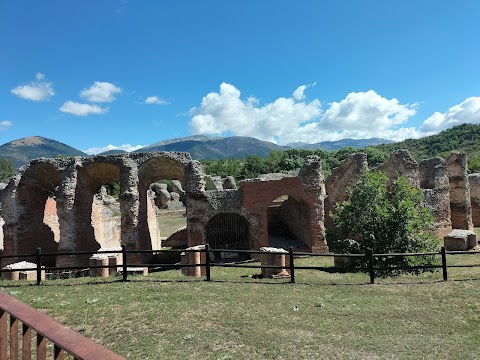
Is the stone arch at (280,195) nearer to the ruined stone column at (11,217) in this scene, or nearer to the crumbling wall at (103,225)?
the crumbling wall at (103,225)

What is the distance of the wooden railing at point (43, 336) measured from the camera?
2.09 meters

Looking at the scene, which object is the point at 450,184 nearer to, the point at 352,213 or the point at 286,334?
→ the point at 352,213

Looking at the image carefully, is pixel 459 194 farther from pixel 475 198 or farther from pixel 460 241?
pixel 460 241

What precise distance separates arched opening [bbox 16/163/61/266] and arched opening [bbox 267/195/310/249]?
1513 centimetres

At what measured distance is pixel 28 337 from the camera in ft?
8.84

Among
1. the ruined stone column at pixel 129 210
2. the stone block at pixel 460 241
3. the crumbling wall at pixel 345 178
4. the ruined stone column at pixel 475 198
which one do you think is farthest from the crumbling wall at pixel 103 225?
the ruined stone column at pixel 475 198

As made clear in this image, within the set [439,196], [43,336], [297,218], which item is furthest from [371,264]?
[439,196]

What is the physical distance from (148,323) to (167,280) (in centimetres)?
439

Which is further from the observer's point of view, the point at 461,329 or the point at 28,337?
the point at 461,329

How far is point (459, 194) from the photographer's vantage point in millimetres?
26188

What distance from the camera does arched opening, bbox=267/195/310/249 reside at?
23.2m

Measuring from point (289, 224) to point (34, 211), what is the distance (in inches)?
724

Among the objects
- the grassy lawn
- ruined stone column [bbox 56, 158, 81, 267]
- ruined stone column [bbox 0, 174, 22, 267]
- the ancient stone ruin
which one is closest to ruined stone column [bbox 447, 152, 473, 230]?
the ancient stone ruin

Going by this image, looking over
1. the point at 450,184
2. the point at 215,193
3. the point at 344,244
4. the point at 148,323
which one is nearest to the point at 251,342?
the point at 148,323
